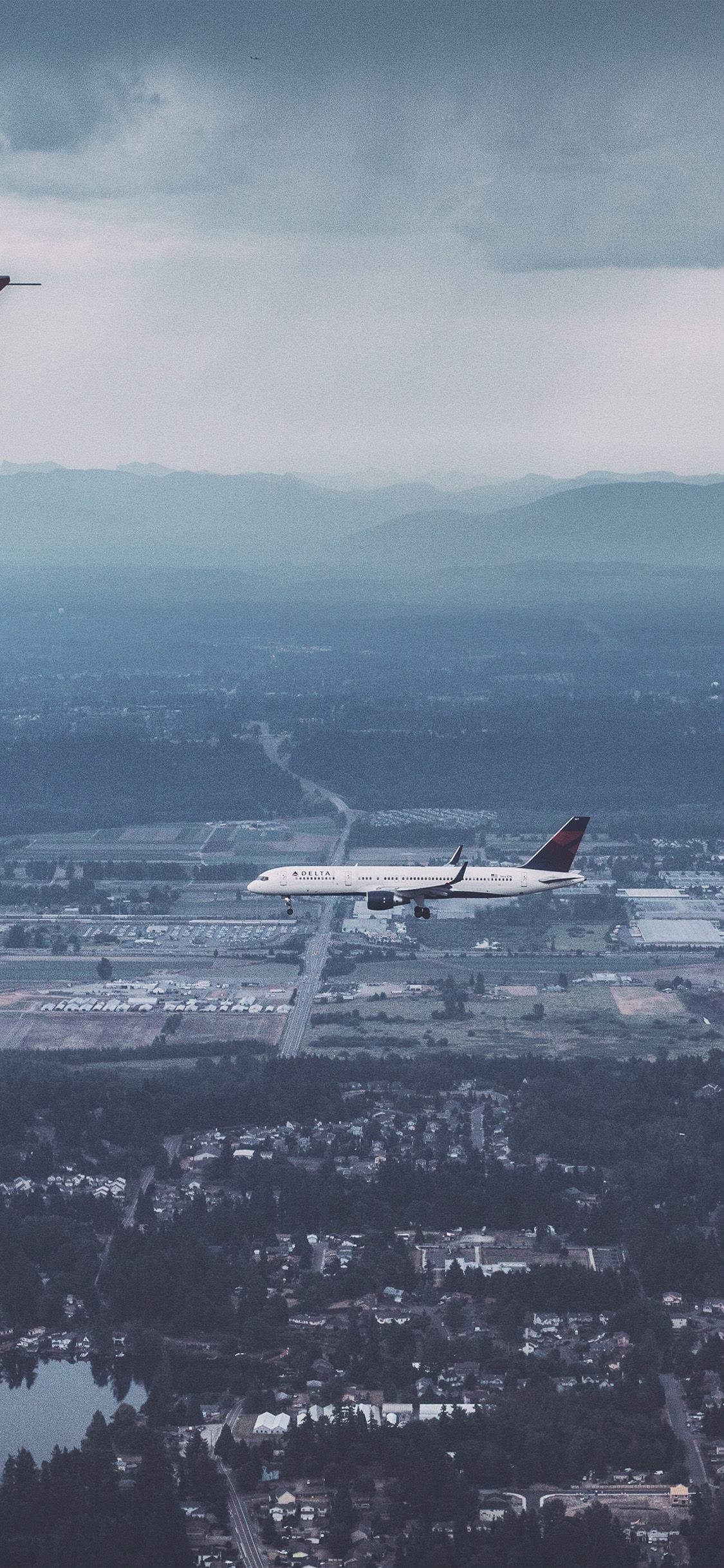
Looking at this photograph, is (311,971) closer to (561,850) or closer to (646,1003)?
(646,1003)

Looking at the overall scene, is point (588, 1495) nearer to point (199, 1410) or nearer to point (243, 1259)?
point (199, 1410)

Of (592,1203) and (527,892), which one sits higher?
(527,892)

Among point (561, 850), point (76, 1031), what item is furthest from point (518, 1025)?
point (561, 850)

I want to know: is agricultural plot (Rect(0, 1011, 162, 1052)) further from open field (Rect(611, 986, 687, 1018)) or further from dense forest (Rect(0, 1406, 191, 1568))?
dense forest (Rect(0, 1406, 191, 1568))

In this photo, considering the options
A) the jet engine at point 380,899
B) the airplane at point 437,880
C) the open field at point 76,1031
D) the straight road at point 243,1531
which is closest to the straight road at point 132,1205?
the straight road at point 243,1531

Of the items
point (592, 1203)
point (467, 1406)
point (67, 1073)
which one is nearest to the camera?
point (467, 1406)

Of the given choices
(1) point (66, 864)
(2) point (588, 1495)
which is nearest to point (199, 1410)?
(2) point (588, 1495)

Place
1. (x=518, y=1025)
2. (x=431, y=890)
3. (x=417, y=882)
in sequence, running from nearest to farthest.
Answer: (x=431, y=890), (x=417, y=882), (x=518, y=1025)

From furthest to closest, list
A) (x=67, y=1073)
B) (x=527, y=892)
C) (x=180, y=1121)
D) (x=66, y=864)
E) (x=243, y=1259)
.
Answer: (x=66, y=864) → (x=67, y=1073) → (x=180, y=1121) → (x=243, y=1259) → (x=527, y=892)
